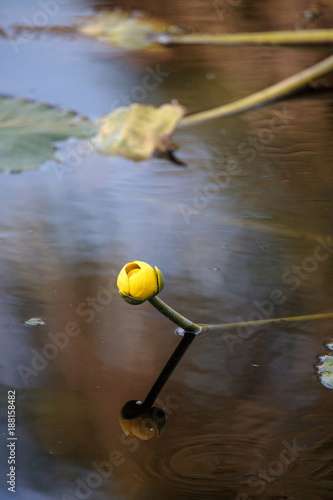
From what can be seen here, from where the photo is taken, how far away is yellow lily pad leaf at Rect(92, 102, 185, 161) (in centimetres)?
143

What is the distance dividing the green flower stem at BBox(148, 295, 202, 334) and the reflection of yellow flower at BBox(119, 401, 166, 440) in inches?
4.6

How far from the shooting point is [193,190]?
127 centimetres

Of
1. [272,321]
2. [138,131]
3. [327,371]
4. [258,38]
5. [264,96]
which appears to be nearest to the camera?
[327,371]

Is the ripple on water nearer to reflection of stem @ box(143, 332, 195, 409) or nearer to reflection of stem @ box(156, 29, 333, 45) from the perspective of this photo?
reflection of stem @ box(143, 332, 195, 409)

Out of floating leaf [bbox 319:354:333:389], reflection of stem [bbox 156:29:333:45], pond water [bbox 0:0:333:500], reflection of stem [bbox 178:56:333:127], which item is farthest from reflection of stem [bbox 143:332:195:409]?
reflection of stem [bbox 156:29:333:45]

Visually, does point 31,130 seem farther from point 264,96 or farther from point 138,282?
point 138,282

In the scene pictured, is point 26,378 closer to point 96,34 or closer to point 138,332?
point 138,332

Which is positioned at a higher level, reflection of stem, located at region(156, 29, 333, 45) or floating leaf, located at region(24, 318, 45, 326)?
reflection of stem, located at region(156, 29, 333, 45)

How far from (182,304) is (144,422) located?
237 millimetres

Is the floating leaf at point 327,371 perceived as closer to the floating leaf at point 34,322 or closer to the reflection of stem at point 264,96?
the floating leaf at point 34,322

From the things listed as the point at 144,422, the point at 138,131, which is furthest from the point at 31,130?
the point at 144,422

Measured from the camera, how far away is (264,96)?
5.38ft

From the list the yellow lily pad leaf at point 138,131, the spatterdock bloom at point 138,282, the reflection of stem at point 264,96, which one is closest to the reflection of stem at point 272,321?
the spatterdock bloom at point 138,282

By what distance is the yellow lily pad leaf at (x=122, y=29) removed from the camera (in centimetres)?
221
